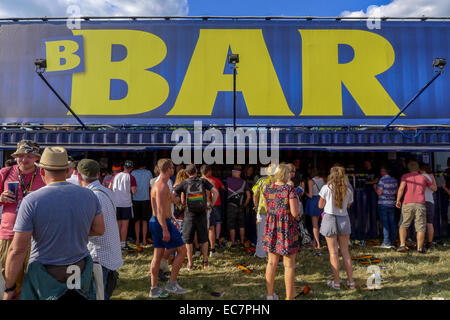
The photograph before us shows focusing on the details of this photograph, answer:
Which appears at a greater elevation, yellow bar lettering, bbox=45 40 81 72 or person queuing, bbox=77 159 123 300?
yellow bar lettering, bbox=45 40 81 72

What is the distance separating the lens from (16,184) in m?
3.16

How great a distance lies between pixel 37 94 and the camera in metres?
9.38

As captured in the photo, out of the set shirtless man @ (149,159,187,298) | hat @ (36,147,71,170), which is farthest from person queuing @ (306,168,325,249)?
hat @ (36,147,71,170)

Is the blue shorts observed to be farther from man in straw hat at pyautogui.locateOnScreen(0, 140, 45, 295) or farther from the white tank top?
the white tank top

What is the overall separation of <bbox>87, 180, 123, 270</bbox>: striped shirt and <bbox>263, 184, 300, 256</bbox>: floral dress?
200 centimetres

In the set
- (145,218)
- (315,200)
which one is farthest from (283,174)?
(145,218)

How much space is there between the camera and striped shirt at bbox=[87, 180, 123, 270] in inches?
116

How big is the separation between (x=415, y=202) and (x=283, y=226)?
4.33 m

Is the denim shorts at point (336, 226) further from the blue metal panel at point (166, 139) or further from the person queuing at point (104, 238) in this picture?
the person queuing at point (104, 238)

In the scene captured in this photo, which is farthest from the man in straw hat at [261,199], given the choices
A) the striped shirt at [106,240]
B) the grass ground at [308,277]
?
the striped shirt at [106,240]

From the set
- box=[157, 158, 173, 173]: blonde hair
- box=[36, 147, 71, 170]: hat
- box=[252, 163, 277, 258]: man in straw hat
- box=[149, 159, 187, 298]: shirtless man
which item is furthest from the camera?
box=[252, 163, 277, 258]: man in straw hat

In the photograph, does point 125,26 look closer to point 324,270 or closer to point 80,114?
point 80,114

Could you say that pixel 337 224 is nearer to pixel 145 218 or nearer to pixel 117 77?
pixel 145 218

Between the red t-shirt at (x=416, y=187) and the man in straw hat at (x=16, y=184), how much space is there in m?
7.18
